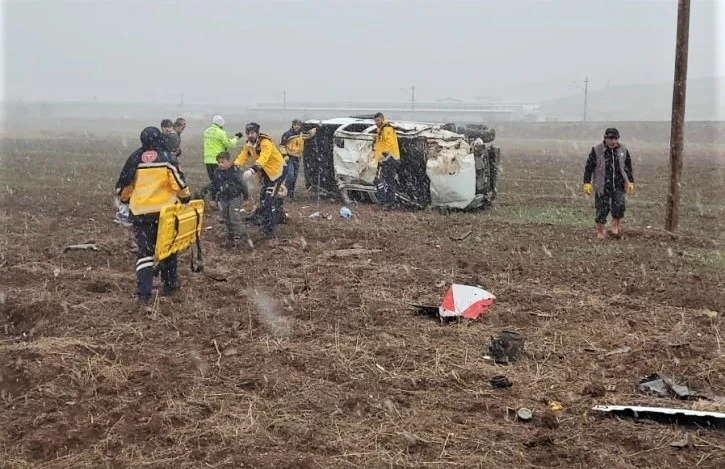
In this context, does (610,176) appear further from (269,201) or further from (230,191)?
(230,191)

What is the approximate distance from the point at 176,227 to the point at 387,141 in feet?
22.4

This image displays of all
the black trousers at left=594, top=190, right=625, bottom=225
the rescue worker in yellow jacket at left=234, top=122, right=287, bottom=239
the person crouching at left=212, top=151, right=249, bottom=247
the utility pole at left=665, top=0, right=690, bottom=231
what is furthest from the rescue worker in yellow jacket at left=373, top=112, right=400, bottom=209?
the utility pole at left=665, top=0, right=690, bottom=231

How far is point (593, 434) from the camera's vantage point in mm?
4648

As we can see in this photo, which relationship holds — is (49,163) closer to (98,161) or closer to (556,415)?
(98,161)

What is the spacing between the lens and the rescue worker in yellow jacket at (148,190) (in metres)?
7.10

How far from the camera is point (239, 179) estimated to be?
33.2 feet

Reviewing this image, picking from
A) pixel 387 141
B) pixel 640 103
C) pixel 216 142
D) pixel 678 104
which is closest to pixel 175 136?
pixel 216 142

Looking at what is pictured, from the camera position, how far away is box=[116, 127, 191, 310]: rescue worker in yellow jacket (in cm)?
710

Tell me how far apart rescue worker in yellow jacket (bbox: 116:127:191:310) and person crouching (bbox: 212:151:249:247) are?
2.80 meters

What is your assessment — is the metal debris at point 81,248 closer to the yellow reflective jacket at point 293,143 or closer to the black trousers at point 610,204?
the yellow reflective jacket at point 293,143

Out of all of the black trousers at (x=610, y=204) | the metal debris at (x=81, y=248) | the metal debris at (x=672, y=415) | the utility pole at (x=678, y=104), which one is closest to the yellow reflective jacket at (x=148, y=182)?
the metal debris at (x=81, y=248)

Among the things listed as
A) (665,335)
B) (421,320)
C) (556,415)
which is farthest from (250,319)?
(665,335)

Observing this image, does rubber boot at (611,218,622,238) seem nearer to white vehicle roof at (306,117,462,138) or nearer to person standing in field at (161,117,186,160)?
white vehicle roof at (306,117,462,138)

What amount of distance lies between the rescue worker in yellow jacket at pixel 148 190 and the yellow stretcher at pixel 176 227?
22 centimetres
